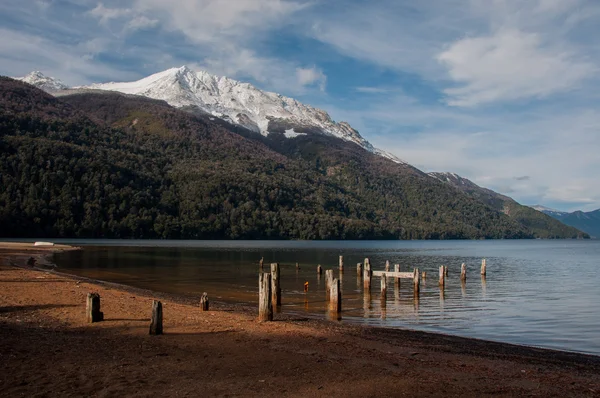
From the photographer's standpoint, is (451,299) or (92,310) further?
(451,299)

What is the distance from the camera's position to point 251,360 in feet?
43.8

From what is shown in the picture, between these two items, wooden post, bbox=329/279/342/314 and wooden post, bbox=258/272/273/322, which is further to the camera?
wooden post, bbox=329/279/342/314

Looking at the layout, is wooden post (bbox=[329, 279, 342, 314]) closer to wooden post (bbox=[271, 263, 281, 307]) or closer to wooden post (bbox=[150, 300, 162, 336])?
wooden post (bbox=[271, 263, 281, 307])

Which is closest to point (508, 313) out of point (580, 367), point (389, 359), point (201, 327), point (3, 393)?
point (580, 367)

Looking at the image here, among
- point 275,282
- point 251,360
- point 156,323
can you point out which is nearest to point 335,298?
point 275,282

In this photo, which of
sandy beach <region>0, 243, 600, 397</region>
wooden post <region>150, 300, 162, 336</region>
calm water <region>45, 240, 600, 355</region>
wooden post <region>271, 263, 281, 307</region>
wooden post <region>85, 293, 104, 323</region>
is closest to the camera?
sandy beach <region>0, 243, 600, 397</region>

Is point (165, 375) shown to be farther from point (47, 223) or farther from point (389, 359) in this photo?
point (47, 223)

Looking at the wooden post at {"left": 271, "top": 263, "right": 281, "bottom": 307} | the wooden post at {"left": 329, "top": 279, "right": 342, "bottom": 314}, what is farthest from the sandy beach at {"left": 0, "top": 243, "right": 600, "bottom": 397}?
the wooden post at {"left": 271, "top": 263, "right": 281, "bottom": 307}

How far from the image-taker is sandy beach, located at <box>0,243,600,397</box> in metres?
10.8

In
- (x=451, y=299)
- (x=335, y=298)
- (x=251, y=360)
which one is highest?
(x=251, y=360)

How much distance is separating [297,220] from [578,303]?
494 feet

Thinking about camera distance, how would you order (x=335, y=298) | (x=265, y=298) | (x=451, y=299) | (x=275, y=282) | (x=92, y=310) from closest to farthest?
(x=92, y=310) < (x=265, y=298) < (x=335, y=298) < (x=275, y=282) < (x=451, y=299)

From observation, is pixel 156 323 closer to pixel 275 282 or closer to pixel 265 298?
pixel 265 298

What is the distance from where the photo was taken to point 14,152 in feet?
465
